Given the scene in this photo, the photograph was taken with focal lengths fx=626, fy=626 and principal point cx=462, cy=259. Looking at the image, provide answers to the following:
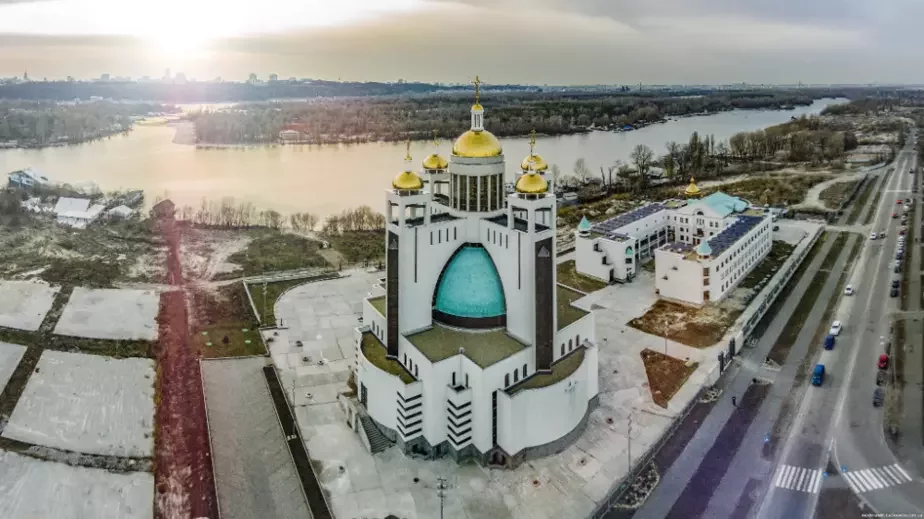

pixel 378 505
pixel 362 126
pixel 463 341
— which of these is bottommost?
pixel 378 505

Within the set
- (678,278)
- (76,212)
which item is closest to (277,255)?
(76,212)

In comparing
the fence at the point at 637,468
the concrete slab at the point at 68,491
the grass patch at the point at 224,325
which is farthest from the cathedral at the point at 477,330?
the grass patch at the point at 224,325

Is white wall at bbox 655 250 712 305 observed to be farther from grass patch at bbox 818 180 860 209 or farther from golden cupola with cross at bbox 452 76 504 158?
grass patch at bbox 818 180 860 209

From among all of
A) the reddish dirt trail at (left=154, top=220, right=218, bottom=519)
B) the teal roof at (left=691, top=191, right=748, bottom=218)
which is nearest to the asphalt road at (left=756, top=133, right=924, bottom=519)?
the teal roof at (left=691, top=191, right=748, bottom=218)

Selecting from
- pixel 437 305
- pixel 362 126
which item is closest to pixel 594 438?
pixel 437 305

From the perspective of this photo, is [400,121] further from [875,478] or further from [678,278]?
[875,478]

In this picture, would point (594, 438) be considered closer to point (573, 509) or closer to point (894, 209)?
point (573, 509)

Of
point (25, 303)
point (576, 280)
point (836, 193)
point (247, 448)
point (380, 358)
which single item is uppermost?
point (836, 193)
